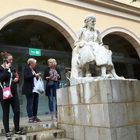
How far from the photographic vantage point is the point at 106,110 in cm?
571

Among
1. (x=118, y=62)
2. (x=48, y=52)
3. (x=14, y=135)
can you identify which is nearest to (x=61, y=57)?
(x=48, y=52)

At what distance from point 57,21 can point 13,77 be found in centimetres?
604

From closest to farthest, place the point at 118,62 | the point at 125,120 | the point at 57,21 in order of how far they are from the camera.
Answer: the point at 125,120, the point at 57,21, the point at 118,62

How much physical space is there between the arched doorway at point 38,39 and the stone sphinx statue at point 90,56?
469 centimetres

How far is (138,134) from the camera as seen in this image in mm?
6023

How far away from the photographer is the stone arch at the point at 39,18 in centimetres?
1091

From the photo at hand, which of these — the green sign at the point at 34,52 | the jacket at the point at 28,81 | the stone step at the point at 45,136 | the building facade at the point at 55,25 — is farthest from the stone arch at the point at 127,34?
the stone step at the point at 45,136

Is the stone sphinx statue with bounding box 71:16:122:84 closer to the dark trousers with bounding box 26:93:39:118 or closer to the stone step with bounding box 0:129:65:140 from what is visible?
the stone step with bounding box 0:129:65:140

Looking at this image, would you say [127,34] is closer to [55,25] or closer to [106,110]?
[55,25]

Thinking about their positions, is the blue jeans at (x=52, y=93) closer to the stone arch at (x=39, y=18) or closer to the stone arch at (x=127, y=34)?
the stone arch at (x=39, y=18)

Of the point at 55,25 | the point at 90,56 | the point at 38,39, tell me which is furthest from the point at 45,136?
the point at 38,39

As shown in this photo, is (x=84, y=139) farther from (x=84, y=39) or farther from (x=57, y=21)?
(x=57, y=21)

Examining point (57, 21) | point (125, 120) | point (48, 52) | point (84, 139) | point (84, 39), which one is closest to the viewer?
point (125, 120)

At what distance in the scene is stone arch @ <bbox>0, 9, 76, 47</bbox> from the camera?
10.9 m
